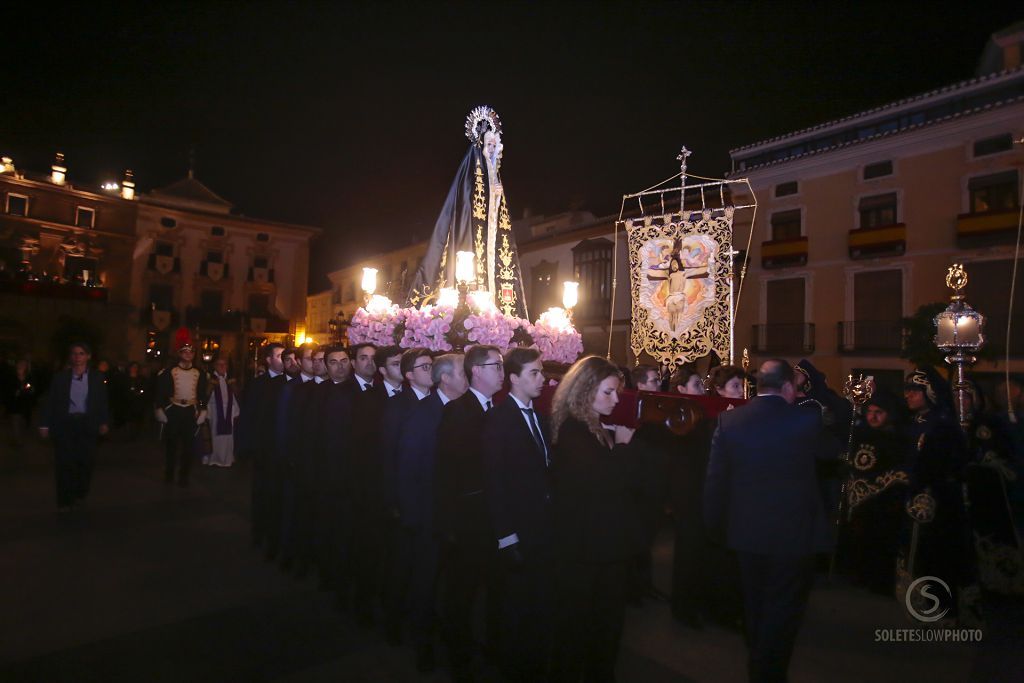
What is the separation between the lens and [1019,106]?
1638 centimetres

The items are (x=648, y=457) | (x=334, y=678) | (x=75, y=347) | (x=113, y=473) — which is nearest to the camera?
(x=648, y=457)

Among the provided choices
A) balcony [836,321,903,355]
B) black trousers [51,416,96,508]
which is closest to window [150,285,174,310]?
black trousers [51,416,96,508]

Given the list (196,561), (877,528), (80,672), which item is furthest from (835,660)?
(196,561)

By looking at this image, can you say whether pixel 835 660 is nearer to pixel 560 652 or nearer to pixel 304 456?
pixel 560 652

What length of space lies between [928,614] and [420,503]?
3.77m

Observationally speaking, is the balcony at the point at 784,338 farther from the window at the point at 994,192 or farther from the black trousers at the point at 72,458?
the black trousers at the point at 72,458

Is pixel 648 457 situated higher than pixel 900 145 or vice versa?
pixel 900 145

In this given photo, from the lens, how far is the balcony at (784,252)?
824 inches

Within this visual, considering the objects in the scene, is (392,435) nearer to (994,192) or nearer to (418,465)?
(418,465)

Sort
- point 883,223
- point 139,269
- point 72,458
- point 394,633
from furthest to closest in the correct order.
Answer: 1. point 139,269
2. point 883,223
3. point 72,458
4. point 394,633

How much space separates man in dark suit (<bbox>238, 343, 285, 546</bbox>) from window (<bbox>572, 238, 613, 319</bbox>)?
19.0 m

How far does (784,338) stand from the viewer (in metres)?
21.3

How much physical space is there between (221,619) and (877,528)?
16.9 feet

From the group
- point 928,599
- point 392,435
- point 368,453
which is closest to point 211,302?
point 368,453
